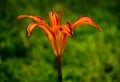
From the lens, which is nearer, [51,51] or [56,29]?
[56,29]

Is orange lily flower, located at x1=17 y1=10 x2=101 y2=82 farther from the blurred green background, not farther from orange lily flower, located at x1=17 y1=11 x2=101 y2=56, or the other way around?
the blurred green background

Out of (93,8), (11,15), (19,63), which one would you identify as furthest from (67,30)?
(93,8)

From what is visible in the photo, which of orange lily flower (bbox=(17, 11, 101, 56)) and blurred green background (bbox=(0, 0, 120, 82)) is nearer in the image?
orange lily flower (bbox=(17, 11, 101, 56))

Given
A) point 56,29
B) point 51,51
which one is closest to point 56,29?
point 56,29

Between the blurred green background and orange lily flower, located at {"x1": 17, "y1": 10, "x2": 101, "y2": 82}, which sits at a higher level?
orange lily flower, located at {"x1": 17, "y1": 10, "x2": 101, "y2": 82}

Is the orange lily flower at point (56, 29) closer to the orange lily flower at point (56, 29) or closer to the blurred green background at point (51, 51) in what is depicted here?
the orange lily flower at point (56, 29)

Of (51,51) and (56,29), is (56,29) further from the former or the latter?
(51,51)

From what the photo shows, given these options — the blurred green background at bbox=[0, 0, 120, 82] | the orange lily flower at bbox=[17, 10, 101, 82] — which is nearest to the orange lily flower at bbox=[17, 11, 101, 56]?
the orange lily flower at bbox=[17, 10, 101, 82]

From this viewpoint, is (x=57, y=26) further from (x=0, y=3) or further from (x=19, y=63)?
(x=0, y=3)
